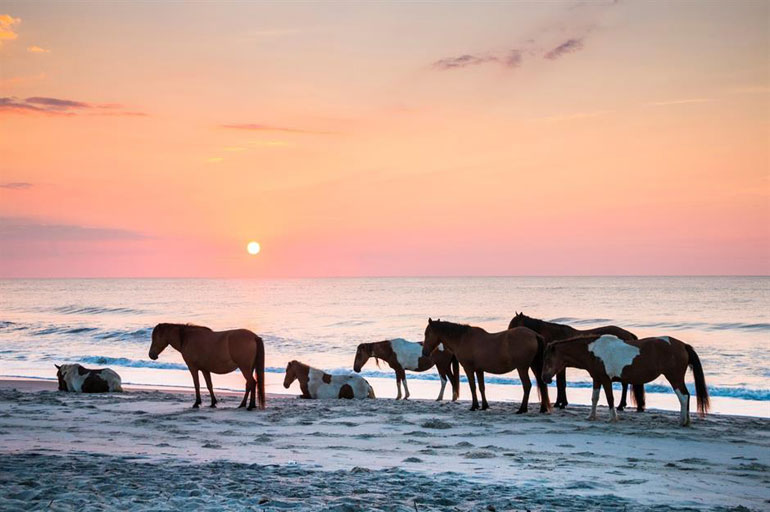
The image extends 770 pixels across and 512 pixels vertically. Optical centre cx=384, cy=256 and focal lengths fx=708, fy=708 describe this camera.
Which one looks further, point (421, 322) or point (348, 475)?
point (421, 322)

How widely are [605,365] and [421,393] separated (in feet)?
21.9

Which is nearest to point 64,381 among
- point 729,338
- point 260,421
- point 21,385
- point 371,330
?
point 21,385

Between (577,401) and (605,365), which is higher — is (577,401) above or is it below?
below

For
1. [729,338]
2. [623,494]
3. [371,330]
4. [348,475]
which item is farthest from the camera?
[371,330]

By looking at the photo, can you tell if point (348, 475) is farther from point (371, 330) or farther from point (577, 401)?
point (371, 330)

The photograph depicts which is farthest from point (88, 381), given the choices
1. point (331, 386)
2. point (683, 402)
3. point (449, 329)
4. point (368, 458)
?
point (683, 402)

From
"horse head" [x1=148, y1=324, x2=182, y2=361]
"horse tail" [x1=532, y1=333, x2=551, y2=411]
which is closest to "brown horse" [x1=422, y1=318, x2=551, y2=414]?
"horse tail" [x1=532, y1=333, x2=551, y2=411]

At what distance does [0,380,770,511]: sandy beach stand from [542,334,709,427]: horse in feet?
1.90

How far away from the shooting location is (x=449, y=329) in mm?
13852

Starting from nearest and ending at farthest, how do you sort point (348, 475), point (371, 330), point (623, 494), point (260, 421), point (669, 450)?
point (623, 494) → point (348, 475) → point (669, 450) → point (260, 421) → point (371, 330)

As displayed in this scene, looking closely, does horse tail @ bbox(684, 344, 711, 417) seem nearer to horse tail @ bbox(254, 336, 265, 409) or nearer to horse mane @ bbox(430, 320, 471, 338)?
horse mane @ bbox(430, 320, 471, 338)

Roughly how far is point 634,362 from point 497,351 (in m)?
2.49

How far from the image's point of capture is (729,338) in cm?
3697

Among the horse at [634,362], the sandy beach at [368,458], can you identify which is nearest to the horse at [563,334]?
the sandy beach at [368,458]
